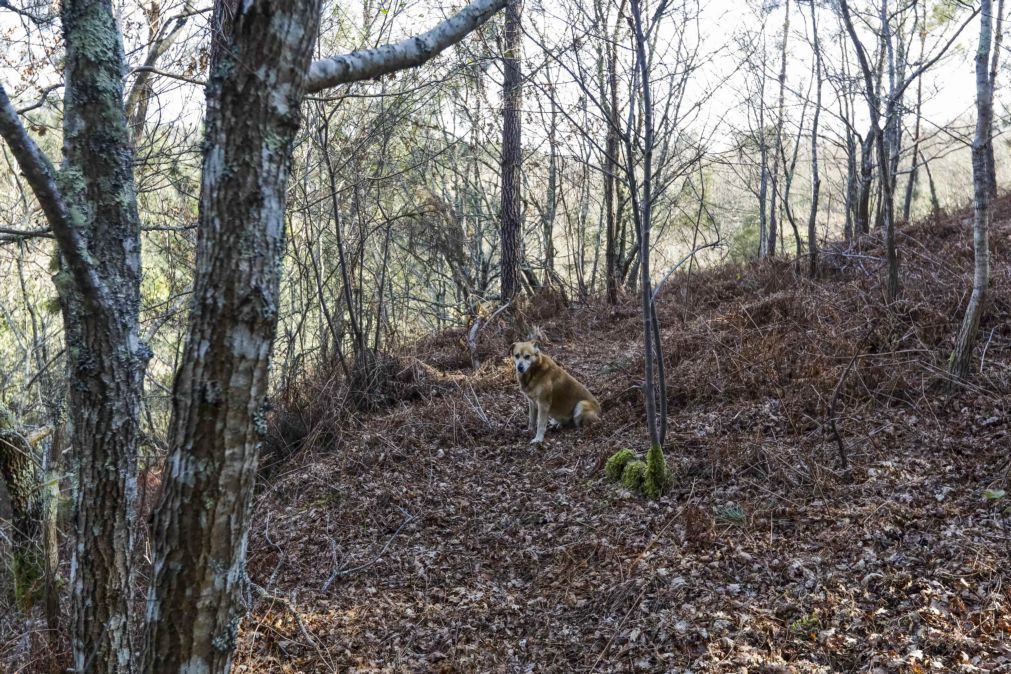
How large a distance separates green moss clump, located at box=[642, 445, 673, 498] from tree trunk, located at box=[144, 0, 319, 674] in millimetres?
4067

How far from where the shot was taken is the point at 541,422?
796cm

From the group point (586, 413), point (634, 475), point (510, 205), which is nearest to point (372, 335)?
point (510, 205)

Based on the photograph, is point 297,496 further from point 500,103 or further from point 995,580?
point 500,103

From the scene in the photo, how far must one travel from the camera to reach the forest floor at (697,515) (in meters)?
4.28

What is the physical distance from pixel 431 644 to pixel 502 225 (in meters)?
9.11

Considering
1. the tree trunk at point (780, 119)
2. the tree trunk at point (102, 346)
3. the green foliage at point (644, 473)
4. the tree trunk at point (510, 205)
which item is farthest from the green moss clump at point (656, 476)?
the tree trunk at point (780, 119)

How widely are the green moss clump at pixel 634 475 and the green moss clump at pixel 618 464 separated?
13 centimetres

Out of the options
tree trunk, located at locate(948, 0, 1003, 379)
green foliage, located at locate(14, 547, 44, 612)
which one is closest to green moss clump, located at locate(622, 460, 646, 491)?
tree trunk, located at locate(948, 0, 1003, 379)

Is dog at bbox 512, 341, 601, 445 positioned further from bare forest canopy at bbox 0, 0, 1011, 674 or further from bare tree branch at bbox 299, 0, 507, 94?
bare tree branch at bbox 299, 0, 507, 94

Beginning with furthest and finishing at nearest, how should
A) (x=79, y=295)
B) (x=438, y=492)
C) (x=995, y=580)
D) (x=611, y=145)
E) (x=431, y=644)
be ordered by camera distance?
(x=611, y=145)
(x=438, y=492)
(x=431, y=644)
(x=995, y=580)
(x=79, y=295)

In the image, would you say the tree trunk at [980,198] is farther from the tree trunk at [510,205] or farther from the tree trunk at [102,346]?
the tree trunk at [510,205]

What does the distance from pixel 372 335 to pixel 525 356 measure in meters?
4.60

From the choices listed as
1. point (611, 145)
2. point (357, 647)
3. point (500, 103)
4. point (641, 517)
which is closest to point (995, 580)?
point (641, 517)

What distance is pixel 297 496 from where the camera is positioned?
24.6 feet
